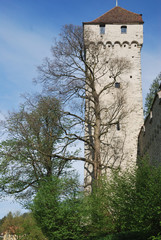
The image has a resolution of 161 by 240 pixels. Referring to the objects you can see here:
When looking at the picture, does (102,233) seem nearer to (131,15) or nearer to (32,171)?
(32,171)

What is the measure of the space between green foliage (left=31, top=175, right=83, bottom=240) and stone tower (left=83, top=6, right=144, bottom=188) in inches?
252

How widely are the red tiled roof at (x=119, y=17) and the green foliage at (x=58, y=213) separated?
15007mm

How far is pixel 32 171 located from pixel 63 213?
25.3ft

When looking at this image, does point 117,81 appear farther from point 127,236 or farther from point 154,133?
point 127,236

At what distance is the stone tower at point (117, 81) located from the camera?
19.0 metres

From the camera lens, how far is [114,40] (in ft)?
70.3

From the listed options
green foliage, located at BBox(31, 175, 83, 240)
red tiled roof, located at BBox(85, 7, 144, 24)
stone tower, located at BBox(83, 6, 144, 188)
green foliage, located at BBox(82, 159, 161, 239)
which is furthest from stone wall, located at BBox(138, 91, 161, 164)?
red tiled roof, located at BBox(85, 7, 144, 24)

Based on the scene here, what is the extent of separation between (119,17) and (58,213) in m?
17.3

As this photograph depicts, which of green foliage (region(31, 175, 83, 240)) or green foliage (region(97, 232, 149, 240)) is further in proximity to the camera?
green foliage (region(31, 175, 83, 240))

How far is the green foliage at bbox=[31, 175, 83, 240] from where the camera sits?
10896mm

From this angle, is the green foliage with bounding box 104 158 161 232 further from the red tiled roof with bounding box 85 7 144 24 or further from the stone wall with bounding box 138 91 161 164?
the red tiled roof with bounding box 85 7 144 24

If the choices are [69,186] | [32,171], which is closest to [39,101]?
[32,171]

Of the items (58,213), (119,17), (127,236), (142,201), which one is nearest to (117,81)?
(119,17)

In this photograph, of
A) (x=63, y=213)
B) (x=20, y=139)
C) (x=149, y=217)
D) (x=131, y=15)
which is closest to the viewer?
(x=149, y=217)
